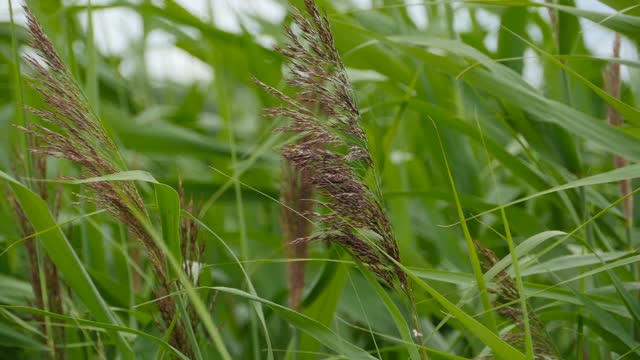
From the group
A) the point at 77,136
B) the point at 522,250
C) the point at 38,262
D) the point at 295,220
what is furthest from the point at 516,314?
the point at 38,262

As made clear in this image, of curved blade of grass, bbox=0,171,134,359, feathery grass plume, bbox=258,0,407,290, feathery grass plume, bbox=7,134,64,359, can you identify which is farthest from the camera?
feathery grass plume, bbox=7,134,64,359

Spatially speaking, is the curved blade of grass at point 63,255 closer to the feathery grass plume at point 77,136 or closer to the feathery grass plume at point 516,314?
the feathery grass plume at point 77,136

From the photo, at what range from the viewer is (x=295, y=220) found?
132 centimetres

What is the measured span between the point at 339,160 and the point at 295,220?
0.46 m

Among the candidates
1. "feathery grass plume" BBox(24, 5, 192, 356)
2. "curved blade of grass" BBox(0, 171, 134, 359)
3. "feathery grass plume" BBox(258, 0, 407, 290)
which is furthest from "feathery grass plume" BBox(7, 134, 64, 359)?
"feathery grass plume" BBox(258, 0, 407, 290)

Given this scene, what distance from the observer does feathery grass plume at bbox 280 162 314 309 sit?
4.29 ft

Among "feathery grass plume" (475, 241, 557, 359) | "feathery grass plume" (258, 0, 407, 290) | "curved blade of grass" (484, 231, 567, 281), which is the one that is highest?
"feathery grass plume" (258, 0, 407, 290)

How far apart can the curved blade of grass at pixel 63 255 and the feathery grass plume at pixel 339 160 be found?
0.33 m

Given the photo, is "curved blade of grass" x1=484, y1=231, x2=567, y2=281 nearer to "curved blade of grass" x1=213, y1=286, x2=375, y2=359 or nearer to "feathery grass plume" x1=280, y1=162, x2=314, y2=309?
"curved blade of grass" x1=213, y1=286, x2=375, y2=359

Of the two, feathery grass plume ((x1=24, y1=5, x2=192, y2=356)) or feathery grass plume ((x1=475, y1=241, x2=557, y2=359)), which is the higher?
feathery grass plume ((x1=24, y1=5, x2=192, y2=356))

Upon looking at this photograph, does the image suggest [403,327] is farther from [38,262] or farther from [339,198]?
[38,262]

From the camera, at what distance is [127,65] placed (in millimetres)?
2787

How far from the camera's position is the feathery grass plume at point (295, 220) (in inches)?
51.4

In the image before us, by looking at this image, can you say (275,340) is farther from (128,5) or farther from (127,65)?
(127,65)
